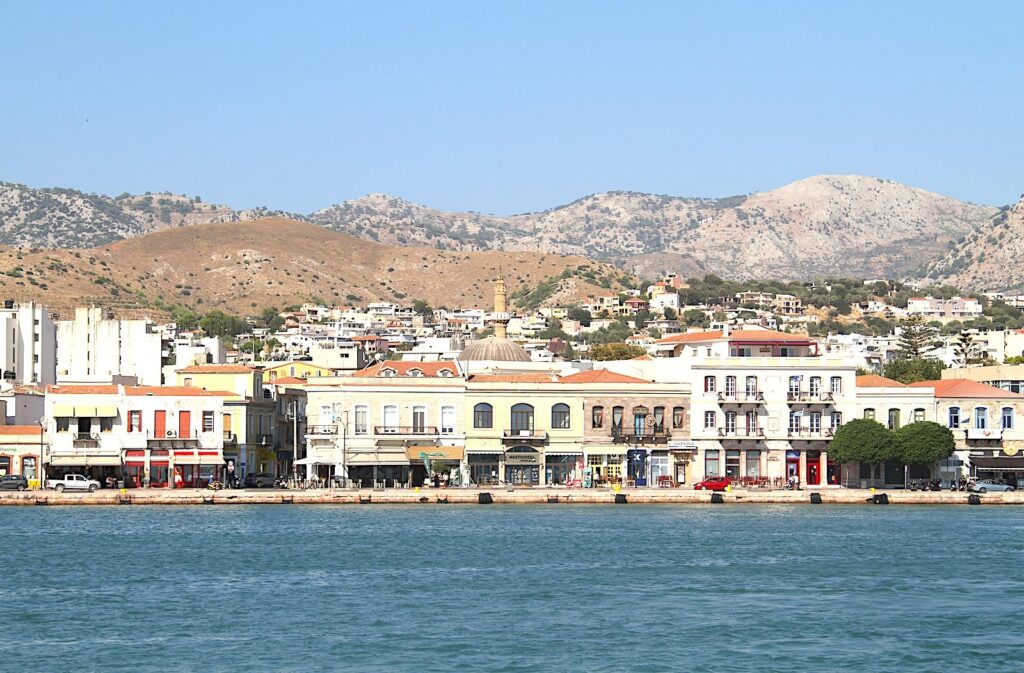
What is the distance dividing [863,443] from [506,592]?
33898 mm

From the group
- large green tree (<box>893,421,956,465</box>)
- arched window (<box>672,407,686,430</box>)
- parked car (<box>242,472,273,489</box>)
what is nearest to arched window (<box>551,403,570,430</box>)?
A: arched window (<box>672,407,686,430</box>)

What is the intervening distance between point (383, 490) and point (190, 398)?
9.34 metres

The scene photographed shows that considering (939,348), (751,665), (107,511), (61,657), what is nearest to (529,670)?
(751,665)

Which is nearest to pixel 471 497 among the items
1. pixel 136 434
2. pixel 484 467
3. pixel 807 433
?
pixel 484 467

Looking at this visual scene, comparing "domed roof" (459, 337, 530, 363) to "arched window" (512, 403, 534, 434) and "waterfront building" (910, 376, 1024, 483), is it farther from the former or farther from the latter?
"waterfront building" (910, 376, 1024, 483)

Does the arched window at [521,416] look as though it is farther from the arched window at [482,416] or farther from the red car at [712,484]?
the red car at [712,484]

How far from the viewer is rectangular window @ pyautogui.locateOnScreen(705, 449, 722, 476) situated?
7488cm

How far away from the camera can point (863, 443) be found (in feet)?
236

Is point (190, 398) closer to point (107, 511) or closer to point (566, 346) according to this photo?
point (107, 511)

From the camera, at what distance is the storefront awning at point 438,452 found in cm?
7250

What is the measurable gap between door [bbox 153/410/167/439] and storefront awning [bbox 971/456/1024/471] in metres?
33.4

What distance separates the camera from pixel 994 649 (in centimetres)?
3419

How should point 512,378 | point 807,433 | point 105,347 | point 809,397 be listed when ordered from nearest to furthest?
point 512,378, point 807,433, point 809,397, point 105,347

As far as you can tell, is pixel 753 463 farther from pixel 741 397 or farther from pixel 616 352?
pixel 616 352
